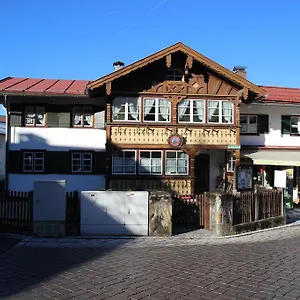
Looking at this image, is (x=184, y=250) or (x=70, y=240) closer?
(x=184, y=250)

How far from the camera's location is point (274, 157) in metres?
22.8

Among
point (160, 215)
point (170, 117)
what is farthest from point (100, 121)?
point (160, 215)

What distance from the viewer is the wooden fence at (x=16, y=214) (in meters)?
12.1

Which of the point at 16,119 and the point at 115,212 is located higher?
the point at 16,119

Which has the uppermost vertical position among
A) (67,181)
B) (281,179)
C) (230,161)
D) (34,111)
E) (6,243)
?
(34,111)

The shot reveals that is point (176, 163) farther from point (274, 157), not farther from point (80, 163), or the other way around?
point (274, 157)

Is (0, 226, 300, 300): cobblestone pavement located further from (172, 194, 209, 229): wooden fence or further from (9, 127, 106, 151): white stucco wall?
(9, 127, 106, 151): white stucco wall

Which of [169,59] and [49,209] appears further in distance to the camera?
[169,59]

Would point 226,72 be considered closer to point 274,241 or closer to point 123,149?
point 123,149

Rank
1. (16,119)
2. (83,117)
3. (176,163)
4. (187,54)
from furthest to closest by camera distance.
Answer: (83,117) → (16,119) → (176,163) → (187,54)

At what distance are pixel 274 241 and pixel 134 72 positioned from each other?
12.3 metres

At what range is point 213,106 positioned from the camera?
70.5ft

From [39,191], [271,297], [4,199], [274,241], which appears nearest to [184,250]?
[274,241]

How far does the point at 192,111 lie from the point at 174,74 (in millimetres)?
2241
